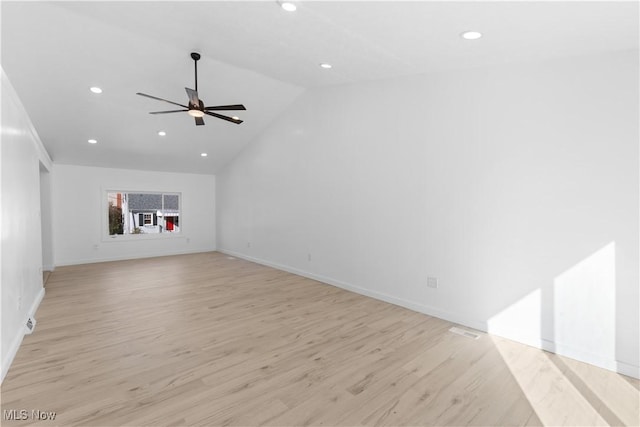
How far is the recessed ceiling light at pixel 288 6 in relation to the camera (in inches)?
97.0

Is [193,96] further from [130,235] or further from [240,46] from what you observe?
[130,235]

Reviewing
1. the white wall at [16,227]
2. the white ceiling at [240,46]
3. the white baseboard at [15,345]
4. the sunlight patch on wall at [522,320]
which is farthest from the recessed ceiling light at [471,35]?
the white baseboard at [15,345]

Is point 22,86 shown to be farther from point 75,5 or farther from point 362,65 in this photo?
point 362,65

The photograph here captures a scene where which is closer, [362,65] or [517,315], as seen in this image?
[517,315]

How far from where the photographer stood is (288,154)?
6.00 metres

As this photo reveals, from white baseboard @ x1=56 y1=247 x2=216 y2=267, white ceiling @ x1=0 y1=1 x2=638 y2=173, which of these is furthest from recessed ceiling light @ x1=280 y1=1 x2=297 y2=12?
white baseboard @ x1=56 y1=247 x2=216 y2=267

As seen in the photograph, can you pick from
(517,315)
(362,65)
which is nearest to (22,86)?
(362,65)

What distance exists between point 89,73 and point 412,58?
3.91 metres

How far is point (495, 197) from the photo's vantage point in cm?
332

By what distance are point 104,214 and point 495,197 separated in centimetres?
771

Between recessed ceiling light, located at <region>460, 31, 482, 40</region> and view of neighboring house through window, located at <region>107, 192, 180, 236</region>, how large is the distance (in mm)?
7546

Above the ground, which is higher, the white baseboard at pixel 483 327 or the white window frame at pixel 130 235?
the white window frame at pixel 130 235

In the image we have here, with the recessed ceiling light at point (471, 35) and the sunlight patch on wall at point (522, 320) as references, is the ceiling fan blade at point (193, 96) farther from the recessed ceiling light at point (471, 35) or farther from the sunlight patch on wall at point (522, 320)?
the sunlight patch on wall at point (522, 320)

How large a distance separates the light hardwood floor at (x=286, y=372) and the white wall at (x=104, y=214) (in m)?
3.29
